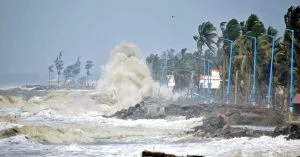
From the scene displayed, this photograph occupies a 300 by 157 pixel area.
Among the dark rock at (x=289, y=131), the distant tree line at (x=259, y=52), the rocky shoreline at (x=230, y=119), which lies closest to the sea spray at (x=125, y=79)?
the distant tree line at (x=259, y=52)

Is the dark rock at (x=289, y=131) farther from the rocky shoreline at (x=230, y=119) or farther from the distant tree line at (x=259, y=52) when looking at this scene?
the distant tree line at (x=259, y=52)

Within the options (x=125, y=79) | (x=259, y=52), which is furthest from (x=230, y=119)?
(x=125, y=79)

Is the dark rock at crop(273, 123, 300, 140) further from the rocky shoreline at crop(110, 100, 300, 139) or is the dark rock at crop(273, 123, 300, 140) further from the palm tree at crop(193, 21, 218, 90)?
the palm tree at crop(193, 21, 218, 90)

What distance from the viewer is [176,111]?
63188mm

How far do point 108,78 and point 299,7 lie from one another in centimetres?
4880

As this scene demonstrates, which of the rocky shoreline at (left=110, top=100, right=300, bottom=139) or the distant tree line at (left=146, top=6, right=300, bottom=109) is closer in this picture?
the rocky shoreline at (left=110, top=100, right=300, bottom=139)

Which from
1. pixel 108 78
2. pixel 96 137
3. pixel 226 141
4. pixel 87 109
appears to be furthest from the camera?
pixel 108 78

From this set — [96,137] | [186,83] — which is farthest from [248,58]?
[186,83]

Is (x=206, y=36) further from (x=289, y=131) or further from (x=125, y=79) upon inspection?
(x=289, y=131)

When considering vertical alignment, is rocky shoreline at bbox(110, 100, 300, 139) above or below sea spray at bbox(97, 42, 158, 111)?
below

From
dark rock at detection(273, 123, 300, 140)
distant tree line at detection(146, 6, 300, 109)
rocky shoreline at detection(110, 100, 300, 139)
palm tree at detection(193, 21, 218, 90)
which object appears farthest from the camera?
palm tree at detection(193, 21, 218, 90)

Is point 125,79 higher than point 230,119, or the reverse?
point 125,79

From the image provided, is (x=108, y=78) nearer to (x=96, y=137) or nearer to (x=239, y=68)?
(x=239, y=68)

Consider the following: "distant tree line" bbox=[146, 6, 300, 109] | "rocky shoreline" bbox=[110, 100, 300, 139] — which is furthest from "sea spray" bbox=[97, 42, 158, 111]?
"rocky shoreline" bbox=[110, 100, 300, 139]
